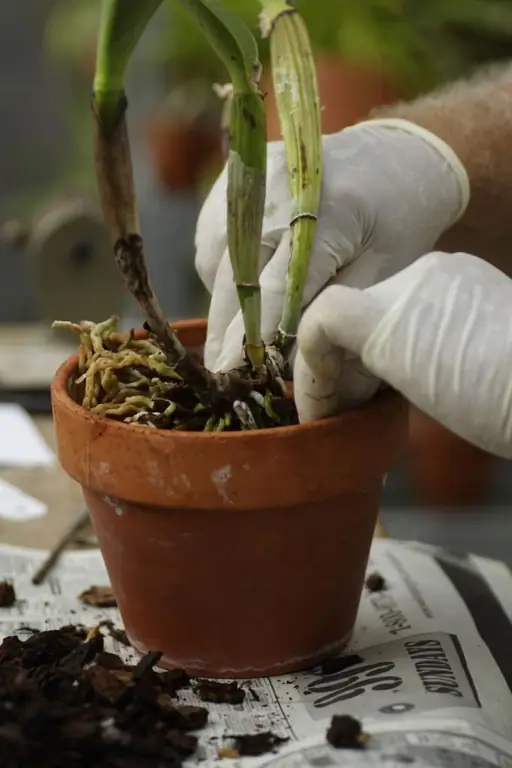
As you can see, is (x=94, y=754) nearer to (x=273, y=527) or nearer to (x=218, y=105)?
(x=273, y=527)

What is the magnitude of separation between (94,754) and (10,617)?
0.19 meters

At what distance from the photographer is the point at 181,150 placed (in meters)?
1.48

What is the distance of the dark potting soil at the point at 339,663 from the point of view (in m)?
0.53

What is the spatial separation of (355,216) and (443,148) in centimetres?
9

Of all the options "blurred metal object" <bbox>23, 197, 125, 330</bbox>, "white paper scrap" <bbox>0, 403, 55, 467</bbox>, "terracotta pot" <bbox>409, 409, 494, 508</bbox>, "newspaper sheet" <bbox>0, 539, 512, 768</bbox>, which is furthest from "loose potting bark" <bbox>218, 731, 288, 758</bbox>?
"blurred metal object" <bbox>23, 197, 125, 330</bbox>

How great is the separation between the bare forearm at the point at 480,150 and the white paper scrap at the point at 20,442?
1.45 feet

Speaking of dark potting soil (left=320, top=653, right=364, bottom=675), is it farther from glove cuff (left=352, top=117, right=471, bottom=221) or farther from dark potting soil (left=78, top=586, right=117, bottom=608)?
glove cuff (left=352, top=117, right=471, bottom=221)

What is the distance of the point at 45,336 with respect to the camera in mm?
1296

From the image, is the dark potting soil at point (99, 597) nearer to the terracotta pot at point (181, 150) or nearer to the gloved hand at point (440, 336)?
the gloved hand at point (440, 336)

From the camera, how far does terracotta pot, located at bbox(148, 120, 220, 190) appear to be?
147cm

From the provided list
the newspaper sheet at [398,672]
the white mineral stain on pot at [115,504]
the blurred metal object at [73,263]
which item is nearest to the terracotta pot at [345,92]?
the blurred metal object at [73,263]

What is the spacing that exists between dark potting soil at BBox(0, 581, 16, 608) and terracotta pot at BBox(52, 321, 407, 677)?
0.11 metres

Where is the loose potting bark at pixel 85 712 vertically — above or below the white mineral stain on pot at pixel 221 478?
below

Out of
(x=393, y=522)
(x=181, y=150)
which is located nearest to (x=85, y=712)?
(x=393, y=522)
